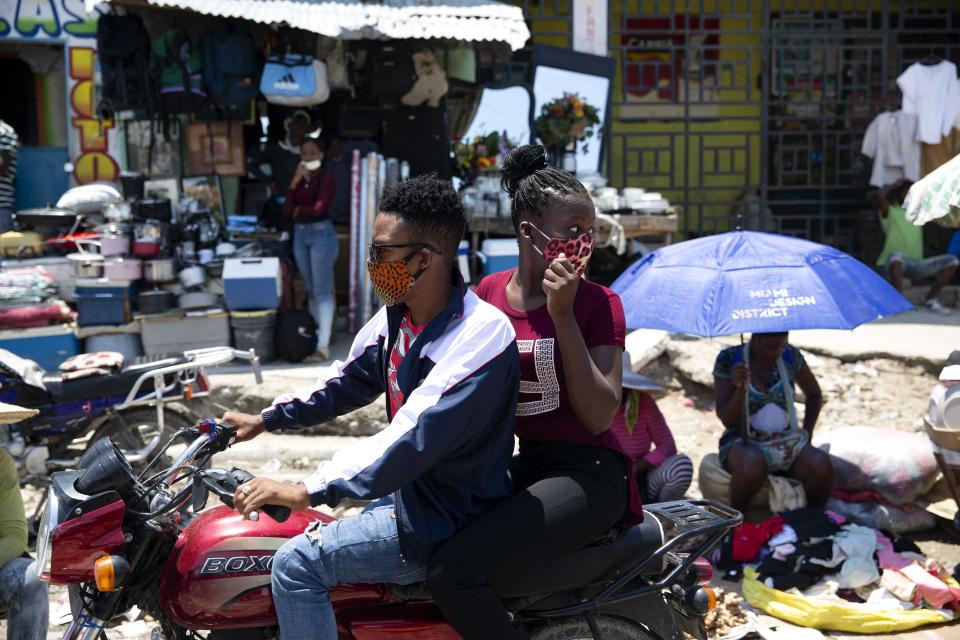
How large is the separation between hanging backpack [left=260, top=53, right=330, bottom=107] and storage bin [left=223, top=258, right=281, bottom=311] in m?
1.58

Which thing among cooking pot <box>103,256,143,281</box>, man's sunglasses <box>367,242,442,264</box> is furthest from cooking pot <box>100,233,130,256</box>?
man's sunglasses <box>367,242,442,264</box>

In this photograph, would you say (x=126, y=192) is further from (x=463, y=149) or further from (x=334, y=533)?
(x=334, y=533)

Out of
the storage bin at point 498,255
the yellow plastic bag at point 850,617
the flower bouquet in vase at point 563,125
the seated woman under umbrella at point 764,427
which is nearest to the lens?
the yellow plastic bag at point 850,617

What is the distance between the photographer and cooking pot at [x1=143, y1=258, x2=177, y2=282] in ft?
27.3

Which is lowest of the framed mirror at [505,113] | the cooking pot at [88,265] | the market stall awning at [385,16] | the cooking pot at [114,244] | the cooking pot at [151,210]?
the cooking pot at [88,265]

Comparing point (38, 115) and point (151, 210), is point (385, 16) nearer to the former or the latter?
point (151, 210)

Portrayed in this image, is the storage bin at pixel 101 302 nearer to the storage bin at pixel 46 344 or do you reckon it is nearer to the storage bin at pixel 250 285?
the storage bin at pixel 46 344

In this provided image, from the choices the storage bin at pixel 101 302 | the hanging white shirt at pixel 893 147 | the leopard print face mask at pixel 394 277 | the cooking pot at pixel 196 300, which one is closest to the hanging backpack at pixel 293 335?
the cooking pot at pixel 196 300

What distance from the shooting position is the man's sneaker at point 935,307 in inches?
400

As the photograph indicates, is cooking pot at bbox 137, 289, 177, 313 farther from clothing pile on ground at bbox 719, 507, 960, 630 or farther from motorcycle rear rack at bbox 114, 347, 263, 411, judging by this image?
clothing pile on ground at bbox 719, 507, 960, 630

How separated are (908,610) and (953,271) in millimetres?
6815

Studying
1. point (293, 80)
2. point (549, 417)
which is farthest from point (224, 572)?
point (293, 80)

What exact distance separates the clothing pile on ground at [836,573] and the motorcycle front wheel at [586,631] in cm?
184

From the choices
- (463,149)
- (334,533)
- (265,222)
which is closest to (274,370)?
(265,222)
